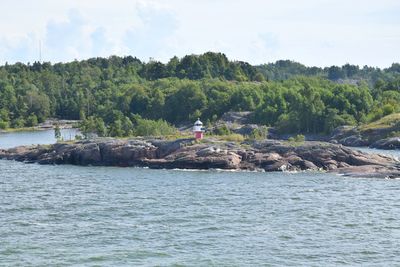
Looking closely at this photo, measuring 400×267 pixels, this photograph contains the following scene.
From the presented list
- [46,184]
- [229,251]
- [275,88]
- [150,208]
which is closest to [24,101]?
[275,88]

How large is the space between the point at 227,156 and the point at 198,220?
32.3 m

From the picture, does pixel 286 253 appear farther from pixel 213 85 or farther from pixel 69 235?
pixel 213 85

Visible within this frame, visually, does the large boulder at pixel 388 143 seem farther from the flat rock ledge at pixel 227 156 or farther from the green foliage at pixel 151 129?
the green foliage at pixel 151 129

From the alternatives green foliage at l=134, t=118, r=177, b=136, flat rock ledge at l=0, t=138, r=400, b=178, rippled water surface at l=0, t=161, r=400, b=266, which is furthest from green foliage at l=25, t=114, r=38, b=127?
rippled water surface at l=0, t=161, r=400, b=266

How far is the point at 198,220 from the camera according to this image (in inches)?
2181

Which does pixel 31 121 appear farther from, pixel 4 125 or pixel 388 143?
pixel 388 143

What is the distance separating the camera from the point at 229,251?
149ft

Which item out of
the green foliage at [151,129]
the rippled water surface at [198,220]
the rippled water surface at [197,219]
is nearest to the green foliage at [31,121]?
the green foliage at [151,129]

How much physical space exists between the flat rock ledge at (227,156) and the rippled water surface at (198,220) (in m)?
3.70

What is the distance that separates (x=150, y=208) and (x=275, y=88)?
114m

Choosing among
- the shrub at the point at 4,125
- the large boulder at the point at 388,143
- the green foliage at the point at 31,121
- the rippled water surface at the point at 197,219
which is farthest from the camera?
the green foliage at the point at 31,121

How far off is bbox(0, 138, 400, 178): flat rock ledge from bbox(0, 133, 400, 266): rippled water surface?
12.1 feet

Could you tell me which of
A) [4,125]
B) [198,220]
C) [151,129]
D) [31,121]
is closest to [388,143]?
[151,129]

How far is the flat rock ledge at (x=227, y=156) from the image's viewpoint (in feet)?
279
